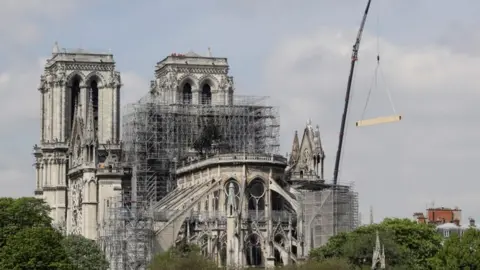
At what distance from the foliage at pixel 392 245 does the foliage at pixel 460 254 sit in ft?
6.32

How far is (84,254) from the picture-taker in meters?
117

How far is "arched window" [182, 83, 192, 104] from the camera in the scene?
142875 millimetres

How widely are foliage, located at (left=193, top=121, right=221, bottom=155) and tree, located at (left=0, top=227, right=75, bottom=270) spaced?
111ft

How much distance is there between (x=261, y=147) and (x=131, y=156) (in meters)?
10.8

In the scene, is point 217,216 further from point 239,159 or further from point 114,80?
point 114,80

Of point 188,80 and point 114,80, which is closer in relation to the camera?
point 188,80

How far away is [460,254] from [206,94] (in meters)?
42.1

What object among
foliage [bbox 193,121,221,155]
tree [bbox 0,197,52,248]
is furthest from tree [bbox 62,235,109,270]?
foliage [bbox 193,121,221,155]

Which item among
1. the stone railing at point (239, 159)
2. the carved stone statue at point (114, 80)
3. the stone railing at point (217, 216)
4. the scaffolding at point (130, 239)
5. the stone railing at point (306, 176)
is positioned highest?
the carved stone statue at point (114, 80)

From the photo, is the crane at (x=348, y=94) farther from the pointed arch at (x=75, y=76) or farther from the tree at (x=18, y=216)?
the tree at (x=18, y=216)

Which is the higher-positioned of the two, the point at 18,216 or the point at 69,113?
the point at 69,113

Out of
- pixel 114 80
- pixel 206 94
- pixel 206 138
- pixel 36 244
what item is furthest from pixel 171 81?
pixel 36 244

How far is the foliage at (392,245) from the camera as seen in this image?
108 m

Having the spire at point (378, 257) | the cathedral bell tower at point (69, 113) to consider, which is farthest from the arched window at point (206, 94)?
the spire at point (378, 257)
